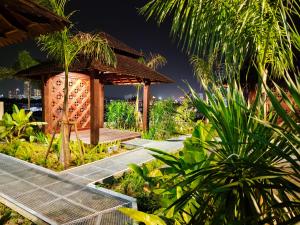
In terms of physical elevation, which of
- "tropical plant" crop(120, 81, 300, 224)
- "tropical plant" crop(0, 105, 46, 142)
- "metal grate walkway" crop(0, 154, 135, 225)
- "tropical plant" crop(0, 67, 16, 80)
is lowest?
"metal grate walkway" crop(0, 154, 135, 225)

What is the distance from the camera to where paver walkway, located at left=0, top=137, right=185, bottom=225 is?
4.14 meters

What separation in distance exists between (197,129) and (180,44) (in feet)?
4.18

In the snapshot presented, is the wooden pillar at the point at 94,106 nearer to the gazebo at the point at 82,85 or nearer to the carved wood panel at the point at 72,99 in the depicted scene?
the gazebo at the point at 82,85

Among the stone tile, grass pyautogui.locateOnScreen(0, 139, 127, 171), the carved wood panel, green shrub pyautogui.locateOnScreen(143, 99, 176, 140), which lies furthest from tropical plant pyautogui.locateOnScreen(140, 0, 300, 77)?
green shrub pyautogui.locateOnScreen(143, 99, 176, 140)

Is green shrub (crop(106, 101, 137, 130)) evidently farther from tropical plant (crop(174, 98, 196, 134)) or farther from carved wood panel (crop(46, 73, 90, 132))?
tropical plant (crop(174, 98, 196, 134))

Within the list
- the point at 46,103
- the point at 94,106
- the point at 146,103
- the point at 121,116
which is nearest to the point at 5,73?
the point at 46,103

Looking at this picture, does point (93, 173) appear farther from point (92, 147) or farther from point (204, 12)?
point (204, 12)

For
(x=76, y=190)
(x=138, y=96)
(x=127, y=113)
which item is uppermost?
(x=138, y=96)

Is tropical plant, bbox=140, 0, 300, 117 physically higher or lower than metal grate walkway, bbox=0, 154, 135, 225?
higher

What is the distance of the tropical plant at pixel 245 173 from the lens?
1538 millimetres

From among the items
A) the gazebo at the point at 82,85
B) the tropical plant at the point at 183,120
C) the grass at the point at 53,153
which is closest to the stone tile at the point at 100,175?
the grass at the point at 53,153

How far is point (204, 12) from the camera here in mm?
3189

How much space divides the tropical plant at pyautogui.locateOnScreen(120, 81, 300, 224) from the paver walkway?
3.66 ft

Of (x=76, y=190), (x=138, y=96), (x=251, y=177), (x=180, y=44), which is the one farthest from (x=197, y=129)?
(x=138, y=96)
